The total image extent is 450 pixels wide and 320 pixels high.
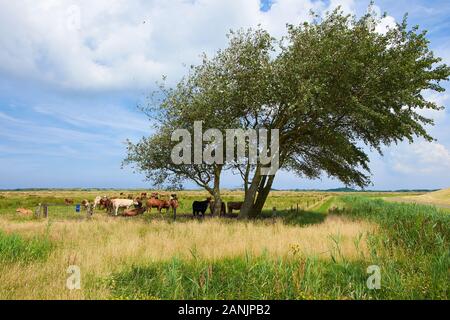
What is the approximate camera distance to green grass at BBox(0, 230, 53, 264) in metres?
11.6

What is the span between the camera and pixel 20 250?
12281 millimetres

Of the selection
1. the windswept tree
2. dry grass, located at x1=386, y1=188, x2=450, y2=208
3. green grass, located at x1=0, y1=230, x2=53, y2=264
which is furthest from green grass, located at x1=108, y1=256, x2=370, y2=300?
dry grass, located at x1=386, y1=188, x2=450, y2=208

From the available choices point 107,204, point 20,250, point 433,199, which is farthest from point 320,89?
point 433,199

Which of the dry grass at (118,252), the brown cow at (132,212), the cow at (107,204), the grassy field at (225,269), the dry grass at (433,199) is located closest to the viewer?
the grassy field at (225,269)

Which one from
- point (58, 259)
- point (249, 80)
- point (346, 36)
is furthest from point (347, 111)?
point (58, 259)

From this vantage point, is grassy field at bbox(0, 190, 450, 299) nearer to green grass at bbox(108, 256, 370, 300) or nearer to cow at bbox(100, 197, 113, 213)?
green grass at bbox(108, 256, 370, 300)

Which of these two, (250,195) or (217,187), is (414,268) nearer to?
(250,195)

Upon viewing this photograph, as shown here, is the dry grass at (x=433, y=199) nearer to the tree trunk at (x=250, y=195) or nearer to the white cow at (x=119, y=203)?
the tree trunk at (x=250, y=195)

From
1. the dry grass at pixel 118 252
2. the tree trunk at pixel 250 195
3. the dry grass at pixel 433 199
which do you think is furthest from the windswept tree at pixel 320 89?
the dry grass at pixel 433 199

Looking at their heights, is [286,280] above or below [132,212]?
below

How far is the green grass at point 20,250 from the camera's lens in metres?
11.6

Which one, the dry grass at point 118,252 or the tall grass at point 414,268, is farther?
the dry grass at point 118,252

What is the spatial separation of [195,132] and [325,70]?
33.2 feet

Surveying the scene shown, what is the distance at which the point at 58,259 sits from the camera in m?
11.8
